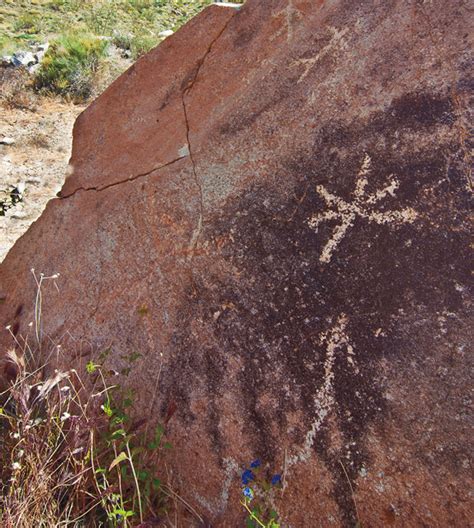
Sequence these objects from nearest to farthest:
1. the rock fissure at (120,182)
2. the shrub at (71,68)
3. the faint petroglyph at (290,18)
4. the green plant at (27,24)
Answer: the faint petroglyph at (290,18)
the rock fissure at (120,182)
the shrub at (71,68)
the green plant at (27,24)

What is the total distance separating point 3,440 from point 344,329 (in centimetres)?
108

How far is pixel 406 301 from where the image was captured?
143 centimetres

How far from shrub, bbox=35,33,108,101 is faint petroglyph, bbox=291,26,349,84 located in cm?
446

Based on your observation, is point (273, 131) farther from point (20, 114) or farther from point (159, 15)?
point (159, 15)

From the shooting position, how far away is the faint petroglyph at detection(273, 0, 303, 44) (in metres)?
1.80

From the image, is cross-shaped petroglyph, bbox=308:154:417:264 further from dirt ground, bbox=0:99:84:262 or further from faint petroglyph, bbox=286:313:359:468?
dirt ground, bbox=0:99:84:262

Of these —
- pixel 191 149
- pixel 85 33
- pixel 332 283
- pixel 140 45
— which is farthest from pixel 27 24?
pixel 332 283

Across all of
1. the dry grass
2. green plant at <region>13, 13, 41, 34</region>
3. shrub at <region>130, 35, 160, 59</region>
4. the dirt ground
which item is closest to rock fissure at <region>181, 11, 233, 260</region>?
the dry grass

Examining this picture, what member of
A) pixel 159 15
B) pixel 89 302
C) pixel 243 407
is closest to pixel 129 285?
pixel 89 302

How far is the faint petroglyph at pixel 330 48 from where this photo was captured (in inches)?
66.5

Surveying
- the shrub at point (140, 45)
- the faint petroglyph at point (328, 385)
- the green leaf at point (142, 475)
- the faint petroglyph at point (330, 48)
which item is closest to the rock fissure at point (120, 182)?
the faint petroglyph at point (330, 48)

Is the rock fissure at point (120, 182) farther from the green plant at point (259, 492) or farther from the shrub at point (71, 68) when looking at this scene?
the shrub at point (71, 68)

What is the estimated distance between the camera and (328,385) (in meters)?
1.50

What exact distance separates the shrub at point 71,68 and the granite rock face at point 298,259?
4.02 metres
